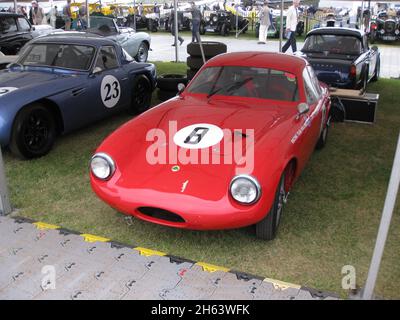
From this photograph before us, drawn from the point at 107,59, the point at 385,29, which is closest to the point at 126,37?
the point at 107,59

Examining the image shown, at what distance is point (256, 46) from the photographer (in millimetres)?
16953

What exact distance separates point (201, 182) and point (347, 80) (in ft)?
17.1

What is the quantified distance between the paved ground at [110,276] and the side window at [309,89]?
2.12 m

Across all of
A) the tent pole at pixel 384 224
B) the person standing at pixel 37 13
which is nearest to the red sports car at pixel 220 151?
the tent pole at pixel 384 224

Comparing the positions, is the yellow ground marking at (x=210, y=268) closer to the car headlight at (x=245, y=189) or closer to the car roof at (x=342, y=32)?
the car headlight at (x=245, y=189)

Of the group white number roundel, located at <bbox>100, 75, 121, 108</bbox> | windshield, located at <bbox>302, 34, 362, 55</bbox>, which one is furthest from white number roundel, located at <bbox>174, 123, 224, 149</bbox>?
windshield, located at <bbox>302, 34, 362, 55</bbox>

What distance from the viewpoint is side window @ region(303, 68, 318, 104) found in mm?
4266

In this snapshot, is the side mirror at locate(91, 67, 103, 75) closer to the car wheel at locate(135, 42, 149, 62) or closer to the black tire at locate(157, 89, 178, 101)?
the black tire at locate(157, 89, 178, 101)

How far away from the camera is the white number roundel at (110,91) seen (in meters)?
5.80

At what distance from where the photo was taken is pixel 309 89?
4.36 metres

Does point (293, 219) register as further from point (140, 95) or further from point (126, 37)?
point (126, 37)
